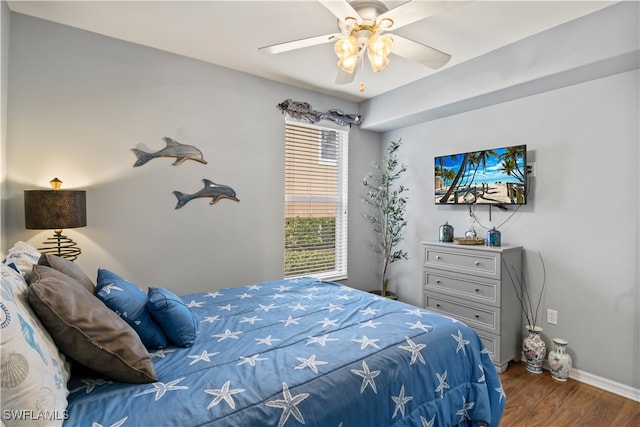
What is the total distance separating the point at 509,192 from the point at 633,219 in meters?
0.84

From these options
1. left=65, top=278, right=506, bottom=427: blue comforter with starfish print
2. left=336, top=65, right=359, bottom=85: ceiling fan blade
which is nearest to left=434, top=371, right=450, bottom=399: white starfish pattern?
left=65, top=278, right=506, bottom=427: blue comforter with starfish print

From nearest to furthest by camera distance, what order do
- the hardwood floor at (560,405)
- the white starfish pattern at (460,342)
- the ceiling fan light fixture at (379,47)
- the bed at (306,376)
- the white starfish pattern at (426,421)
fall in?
the bed at (306,376), the white starfish pattern at (426,421), the white starfish pattern at (460,342), the ceiling fan light fixture at (379,47), the hardwood floor at (560,405)

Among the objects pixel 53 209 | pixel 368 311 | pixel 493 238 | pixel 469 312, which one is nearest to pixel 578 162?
pixel 493 238

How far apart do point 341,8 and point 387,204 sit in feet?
9.09

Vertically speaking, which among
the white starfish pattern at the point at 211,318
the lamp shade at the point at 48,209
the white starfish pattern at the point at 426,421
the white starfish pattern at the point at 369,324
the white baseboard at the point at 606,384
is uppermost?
the lamp shade at the point at 48,209

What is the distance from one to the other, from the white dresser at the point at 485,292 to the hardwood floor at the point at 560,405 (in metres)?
0.26

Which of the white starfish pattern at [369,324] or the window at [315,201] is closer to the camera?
the white starfish pattern at [369,324]

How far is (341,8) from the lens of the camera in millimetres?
1626

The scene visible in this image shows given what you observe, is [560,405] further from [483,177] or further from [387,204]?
[387,204]

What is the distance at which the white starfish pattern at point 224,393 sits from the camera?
1.08 m

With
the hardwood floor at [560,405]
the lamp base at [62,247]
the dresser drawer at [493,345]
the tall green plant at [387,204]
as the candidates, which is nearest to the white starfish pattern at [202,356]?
the lamp base at [62,247]

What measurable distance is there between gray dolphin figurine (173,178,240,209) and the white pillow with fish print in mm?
1907

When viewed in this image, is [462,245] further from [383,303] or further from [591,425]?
[591,425]

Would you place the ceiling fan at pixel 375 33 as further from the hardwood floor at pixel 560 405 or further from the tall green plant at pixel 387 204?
the hardwood floor at pixel 560 405
